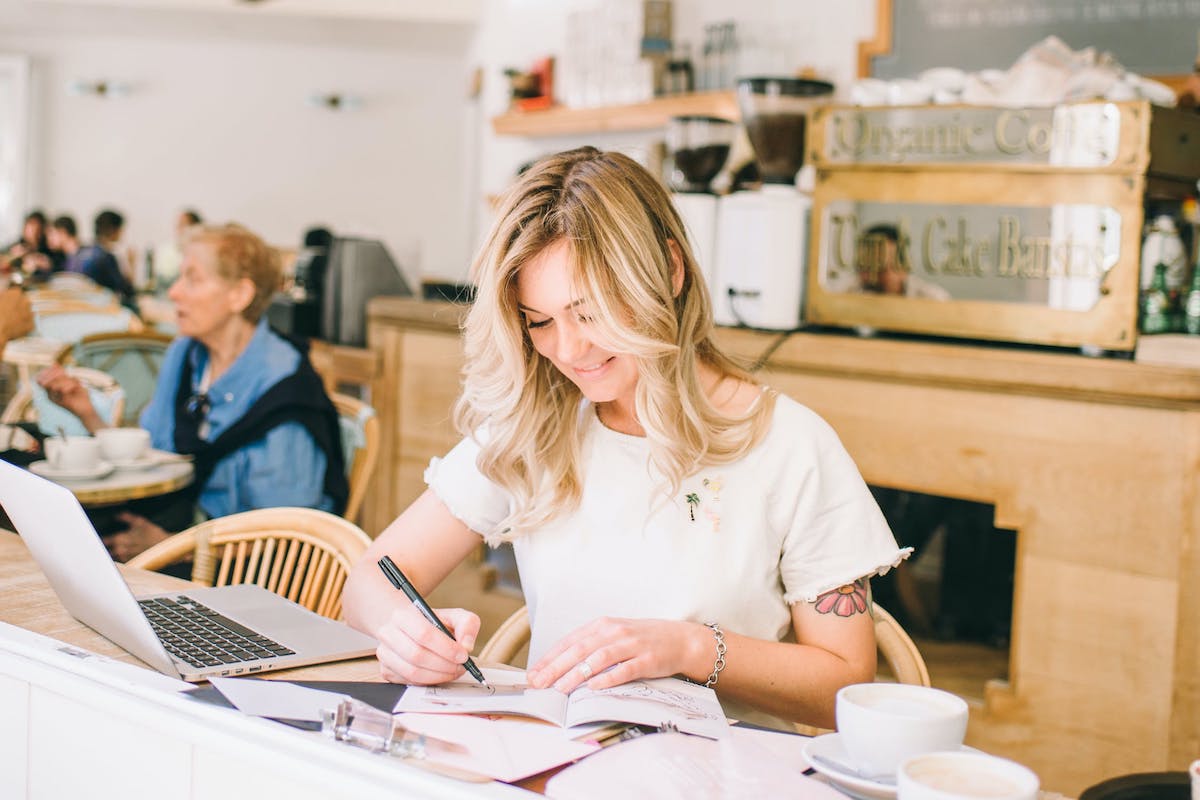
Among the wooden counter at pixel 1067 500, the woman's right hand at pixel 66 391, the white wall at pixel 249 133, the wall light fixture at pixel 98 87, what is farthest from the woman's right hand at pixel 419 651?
the wall light fixture at pixel 98 87

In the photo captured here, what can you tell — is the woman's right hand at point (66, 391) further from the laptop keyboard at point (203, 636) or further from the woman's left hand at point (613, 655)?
the woman's left hand at point (613, 655)

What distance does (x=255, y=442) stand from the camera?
2.90 metres

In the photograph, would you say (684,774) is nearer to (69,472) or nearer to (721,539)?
(721,539)

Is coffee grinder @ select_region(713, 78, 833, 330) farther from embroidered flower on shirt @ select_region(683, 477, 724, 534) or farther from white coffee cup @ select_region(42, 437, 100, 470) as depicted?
white coffee cup @ select_region(42, 437, 100, 470)

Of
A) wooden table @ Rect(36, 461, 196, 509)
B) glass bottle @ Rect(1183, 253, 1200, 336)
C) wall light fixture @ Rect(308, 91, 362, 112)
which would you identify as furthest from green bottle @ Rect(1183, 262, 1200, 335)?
wall light fixture @ Rect(308, 91, 362, 112)

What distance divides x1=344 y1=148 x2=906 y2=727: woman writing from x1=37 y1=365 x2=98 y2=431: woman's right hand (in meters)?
1.78

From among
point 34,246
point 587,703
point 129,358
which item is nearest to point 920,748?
point 587,703

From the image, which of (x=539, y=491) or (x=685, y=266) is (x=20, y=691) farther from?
(x=685, y=266)

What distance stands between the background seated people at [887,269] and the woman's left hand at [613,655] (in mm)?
1460

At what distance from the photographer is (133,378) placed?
4617mm

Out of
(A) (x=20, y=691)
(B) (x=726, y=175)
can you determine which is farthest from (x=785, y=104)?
(A) (x=20, y=691)

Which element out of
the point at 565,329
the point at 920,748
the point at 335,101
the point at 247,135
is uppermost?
the point at 335,101

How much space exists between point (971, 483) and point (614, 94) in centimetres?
344

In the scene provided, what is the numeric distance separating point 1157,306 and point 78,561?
A: 198cm
